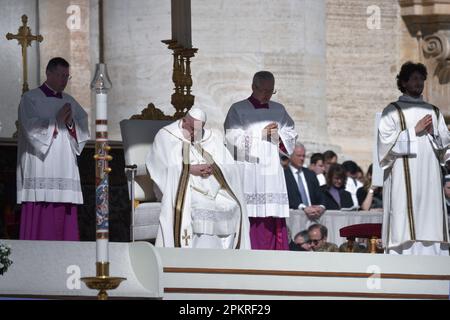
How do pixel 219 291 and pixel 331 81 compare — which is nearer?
pixel 219 291

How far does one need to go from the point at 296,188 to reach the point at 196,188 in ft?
10.8

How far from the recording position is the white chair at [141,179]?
58.5 feet

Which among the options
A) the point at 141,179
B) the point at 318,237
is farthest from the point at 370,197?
the point at 141,179

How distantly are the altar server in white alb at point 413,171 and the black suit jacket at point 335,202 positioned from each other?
338cm

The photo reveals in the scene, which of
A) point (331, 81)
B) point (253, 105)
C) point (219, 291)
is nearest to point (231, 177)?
point (253, 105)

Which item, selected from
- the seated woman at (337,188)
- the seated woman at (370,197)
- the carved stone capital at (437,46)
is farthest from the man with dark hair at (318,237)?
the carved stone capital at (437,46)

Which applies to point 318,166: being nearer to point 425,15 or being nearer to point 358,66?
point 358,66

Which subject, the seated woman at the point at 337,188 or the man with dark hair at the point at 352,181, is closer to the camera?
the seated woman at the point at 337,188

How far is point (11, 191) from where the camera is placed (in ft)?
62.7

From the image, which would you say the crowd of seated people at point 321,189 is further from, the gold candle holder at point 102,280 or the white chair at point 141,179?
the gold candle holder at point 102,280

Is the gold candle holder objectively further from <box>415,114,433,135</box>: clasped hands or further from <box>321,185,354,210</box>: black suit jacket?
<box>321,185,354,210</box>: black suit jacket

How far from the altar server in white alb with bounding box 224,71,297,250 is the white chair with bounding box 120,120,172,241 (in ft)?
2.16
